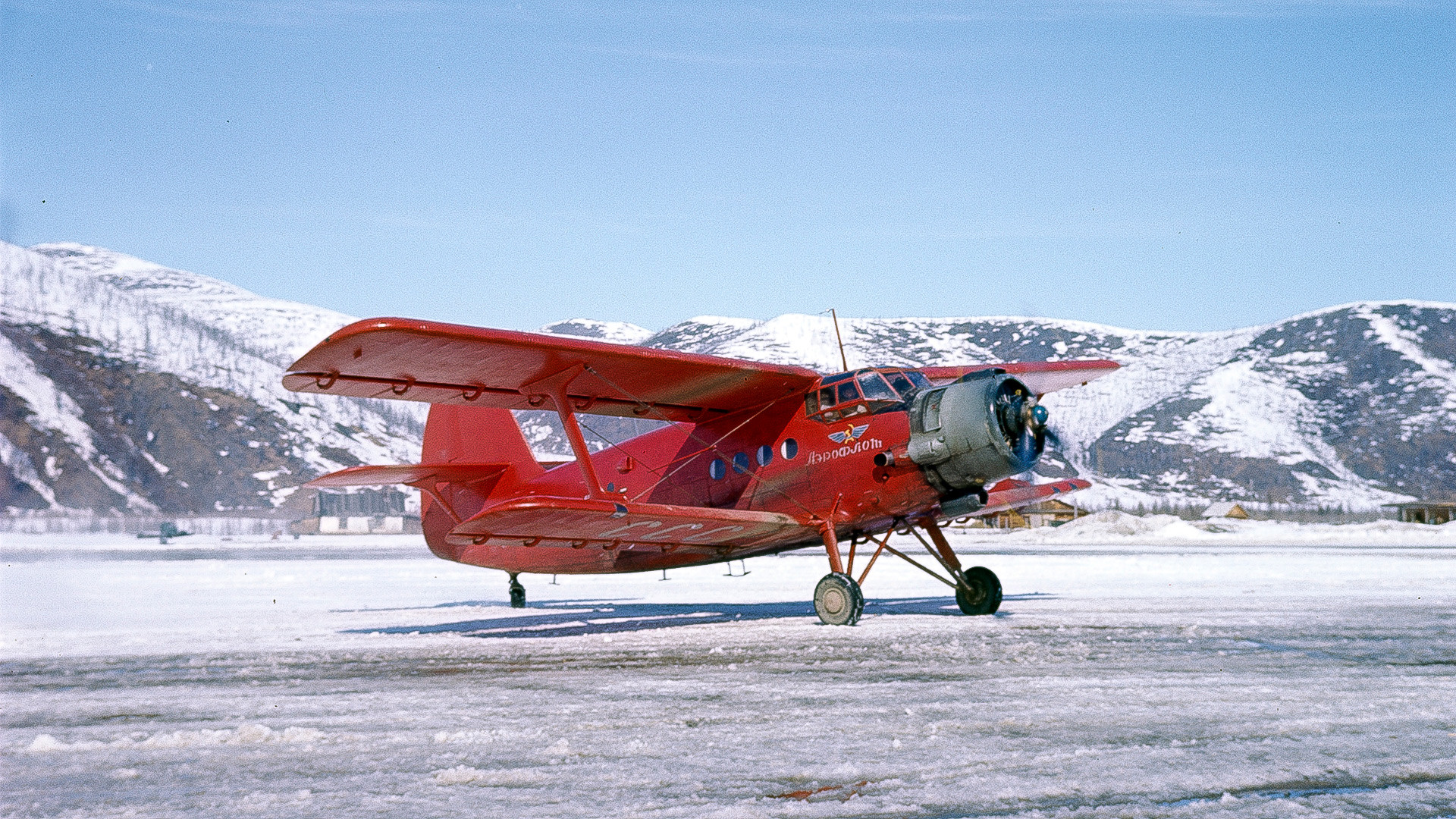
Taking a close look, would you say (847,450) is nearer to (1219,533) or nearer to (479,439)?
(479,439)

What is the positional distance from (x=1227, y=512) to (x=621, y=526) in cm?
11553

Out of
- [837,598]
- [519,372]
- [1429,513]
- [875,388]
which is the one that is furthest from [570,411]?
[1429,513]

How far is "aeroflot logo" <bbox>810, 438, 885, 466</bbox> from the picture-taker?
13438 mm

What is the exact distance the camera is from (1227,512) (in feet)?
379

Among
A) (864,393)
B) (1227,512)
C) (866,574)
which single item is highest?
(864,393)

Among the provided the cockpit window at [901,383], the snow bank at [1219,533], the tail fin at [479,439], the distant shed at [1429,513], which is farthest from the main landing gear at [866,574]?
the distant shed at [1429,513]

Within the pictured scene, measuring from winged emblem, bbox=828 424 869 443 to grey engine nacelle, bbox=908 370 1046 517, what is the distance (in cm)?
68

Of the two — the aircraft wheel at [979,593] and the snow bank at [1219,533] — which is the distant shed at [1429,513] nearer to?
the snow bank at [1219,533]

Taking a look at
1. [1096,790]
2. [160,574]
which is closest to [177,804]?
[1096,790]

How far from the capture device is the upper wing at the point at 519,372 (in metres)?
11.6

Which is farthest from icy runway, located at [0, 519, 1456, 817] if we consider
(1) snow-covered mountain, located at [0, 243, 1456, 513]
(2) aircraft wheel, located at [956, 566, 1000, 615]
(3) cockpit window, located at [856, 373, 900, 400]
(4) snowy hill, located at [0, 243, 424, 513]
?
(4) snowy hill, located at [0, 243, 424, 513]

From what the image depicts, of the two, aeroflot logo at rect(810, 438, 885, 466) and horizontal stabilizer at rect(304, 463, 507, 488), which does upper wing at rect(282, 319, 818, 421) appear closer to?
aeroflot logo at rect(810, 438, 885, 466)

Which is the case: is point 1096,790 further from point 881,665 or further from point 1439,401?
point 1439,401

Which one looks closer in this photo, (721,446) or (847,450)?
(847,450)
